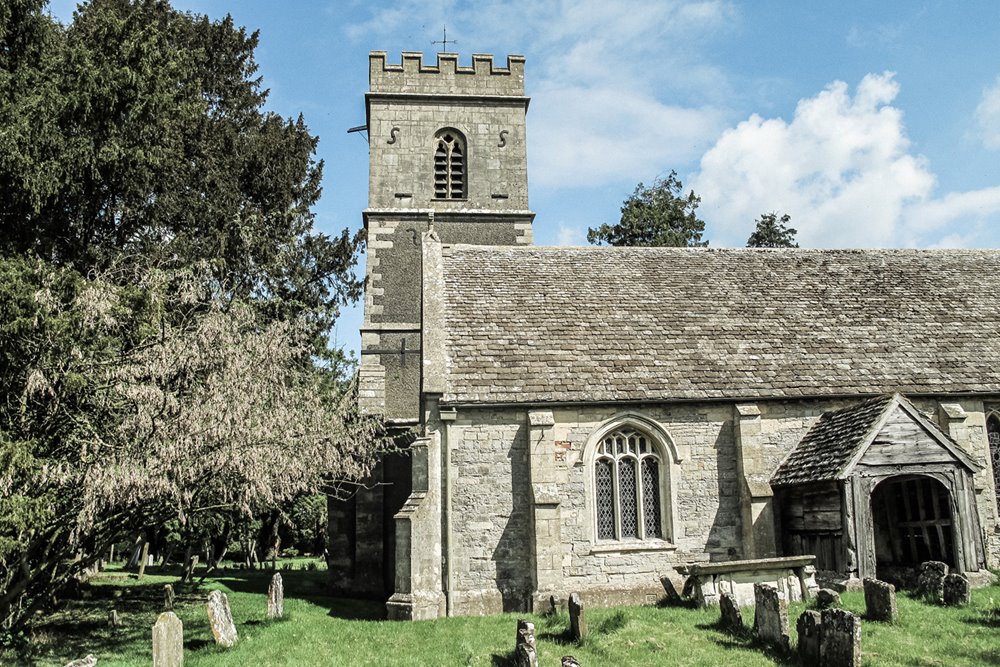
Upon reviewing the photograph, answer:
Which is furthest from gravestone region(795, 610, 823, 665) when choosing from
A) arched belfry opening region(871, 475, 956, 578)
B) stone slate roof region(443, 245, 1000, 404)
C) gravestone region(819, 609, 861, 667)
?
stone slate roof region(443, 245, 1000, 404)

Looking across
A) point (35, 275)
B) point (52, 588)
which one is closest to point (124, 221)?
point (35, 275)

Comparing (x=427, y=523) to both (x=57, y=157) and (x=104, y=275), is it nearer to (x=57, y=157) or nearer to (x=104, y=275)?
(x=104, y=275)

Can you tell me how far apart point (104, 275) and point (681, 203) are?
113 ft

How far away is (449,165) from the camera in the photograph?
1085 inches

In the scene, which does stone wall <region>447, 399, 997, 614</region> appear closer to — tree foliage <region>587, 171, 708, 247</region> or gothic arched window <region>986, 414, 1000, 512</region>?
gothic arched window <region>986, 414, 1000, 512</region>

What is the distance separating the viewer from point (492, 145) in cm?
2795

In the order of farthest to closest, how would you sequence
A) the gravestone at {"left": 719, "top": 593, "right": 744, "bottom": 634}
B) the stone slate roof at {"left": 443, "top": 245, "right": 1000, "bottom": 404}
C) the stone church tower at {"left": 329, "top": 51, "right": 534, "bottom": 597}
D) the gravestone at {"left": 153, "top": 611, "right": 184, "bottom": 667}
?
the stone church tower at {"left": 329, "top": 51, "right": 534, "bottom": 597}
the stone slate roof at {"left": 443, "top": 245, "right": 1000, "bottom": 404}
the gravestone at {"left": 719, "top": 593, "right": 744, "bottom": 634}
the gravestone at {"left": 153, "top": 611, "right": 184, "bottom": 667}

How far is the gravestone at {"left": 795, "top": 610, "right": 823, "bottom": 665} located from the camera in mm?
9992

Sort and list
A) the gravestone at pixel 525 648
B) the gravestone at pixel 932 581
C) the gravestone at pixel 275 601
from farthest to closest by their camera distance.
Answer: the gravestone at pixel 275 601 → the gravestone at pixel 932 581 → the gravestone at pixel 525 648

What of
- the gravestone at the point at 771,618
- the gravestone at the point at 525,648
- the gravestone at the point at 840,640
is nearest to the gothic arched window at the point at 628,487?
the gravestone at the point at 771,618

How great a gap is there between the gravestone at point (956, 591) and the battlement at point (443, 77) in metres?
20.8

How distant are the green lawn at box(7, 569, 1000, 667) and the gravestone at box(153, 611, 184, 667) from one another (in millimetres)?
855

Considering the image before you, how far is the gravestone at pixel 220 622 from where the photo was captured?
1294cm

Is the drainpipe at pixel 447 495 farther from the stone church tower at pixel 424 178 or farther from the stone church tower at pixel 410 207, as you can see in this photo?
the stone church tower at pixel 424 178
